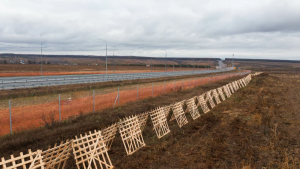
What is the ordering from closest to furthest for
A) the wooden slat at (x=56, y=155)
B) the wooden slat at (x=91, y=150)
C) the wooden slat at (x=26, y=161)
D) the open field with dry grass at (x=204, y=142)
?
the wooden slat at (x=26, y=161)
the wooden slat at (x=56, y=155)
the wooden slat at (x=91, y=150)
the open field with dry grass at (x=204, y=142)

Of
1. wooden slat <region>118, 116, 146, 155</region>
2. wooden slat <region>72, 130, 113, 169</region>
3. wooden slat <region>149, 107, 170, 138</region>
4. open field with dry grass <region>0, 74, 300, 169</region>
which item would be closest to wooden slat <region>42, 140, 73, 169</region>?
wooden slat <region>72, 130, 113, 169</region>

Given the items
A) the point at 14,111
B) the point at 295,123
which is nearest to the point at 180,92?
the point at 295,123

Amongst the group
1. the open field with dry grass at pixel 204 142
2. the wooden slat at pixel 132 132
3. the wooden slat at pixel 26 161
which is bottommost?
the open field with dry grass at pixel 204 142

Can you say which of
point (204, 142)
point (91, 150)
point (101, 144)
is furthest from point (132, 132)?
point (204, 142)

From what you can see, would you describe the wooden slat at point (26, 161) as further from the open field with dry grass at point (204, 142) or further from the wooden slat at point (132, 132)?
the wooden slat at point (132, 132)

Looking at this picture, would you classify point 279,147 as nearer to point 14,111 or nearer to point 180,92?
point 14,111

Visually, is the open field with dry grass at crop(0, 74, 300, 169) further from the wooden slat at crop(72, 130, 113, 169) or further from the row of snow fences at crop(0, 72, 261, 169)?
the wooden slat at crop(72, 130, 113, 169)

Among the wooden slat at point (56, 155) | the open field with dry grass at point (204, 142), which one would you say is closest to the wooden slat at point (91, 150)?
the wooden slat at point (56, 155)

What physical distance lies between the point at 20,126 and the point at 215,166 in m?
11.0

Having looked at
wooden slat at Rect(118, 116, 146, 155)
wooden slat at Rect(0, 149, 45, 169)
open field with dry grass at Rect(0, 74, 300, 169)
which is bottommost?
open field with dry grass at Rect(0, 74, 300, 169)

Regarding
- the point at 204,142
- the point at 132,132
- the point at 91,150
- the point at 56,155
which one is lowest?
the point at 204,142

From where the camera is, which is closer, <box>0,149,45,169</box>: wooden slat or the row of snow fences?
<box>0,149,45,169</box>: wooden slat

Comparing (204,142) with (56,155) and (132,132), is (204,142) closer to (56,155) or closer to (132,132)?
(132,132)

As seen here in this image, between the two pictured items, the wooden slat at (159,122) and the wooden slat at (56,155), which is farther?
the wooden slat at (159,122)
